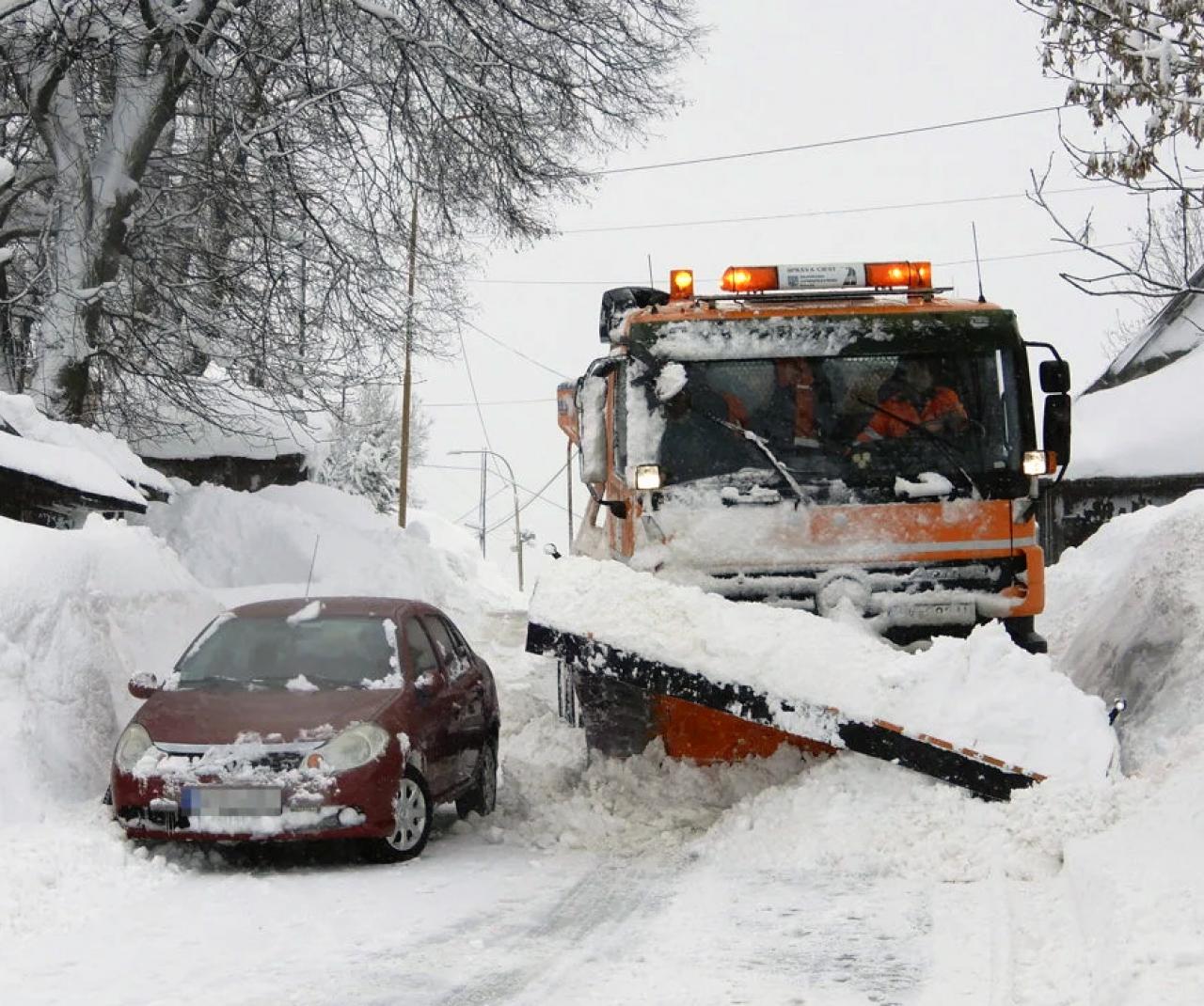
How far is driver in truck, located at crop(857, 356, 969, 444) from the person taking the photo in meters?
9.67

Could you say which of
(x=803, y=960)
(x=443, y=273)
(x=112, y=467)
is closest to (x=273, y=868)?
(x=803, y=960)

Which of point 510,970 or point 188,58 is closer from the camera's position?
point 510,970

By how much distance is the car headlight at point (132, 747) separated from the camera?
8.40 metres

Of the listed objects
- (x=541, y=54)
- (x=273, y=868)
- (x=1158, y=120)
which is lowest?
(x=273, y=868)

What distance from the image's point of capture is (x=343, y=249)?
64.0 feet

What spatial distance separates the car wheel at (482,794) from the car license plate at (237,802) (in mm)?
1879

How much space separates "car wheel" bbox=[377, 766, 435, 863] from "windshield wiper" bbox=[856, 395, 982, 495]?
3.46m

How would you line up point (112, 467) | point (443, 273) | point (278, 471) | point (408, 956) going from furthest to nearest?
point (278, 471)
point (443, 273)
point (112, 467)
point (408, 956)

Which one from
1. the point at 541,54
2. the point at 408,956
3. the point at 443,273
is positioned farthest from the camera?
the point at 443,273

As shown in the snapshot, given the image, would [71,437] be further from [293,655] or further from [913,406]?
[913,406]

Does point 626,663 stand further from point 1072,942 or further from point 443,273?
point 443,273

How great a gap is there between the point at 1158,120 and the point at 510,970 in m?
6.03

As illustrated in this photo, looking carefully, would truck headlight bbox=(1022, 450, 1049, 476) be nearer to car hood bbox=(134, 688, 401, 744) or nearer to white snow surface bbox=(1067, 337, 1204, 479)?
car hood bbox=(134, 688, 401, 744)

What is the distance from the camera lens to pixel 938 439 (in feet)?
31.7
